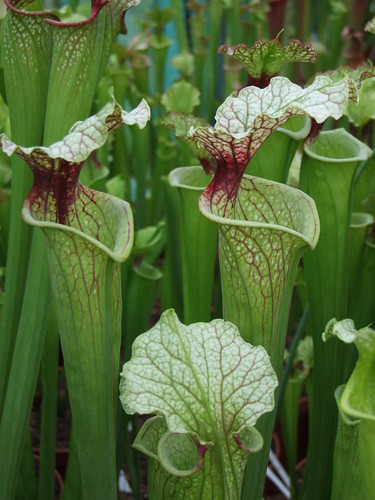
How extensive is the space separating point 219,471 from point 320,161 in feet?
1.33

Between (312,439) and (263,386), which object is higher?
(263,386)

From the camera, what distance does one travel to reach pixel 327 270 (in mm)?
952

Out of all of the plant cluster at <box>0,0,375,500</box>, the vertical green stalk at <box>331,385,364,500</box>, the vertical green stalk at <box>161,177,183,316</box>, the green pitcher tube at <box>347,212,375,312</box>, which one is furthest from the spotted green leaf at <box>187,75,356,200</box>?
the vertical green stalk at <box>161,177,183,316</box>

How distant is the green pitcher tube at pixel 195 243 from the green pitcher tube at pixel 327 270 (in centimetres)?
14

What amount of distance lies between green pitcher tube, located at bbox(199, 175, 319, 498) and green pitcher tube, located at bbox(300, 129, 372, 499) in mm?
148

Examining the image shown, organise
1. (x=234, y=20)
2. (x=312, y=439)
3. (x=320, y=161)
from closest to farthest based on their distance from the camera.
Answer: (x=320, y=161) < (x=312, y=439) < (x=234, y=20)

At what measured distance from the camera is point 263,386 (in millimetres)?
711

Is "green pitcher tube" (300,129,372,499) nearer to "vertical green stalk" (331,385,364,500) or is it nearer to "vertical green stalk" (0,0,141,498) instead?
"vertical green stalk" (331,385,364,500)

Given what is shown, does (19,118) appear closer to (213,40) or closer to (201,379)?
(201,379)

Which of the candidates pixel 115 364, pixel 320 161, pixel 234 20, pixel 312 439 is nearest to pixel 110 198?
pixel 115 364

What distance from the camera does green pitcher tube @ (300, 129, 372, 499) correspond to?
0.92 m

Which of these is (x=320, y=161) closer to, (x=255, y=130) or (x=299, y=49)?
(x=299, y=49)

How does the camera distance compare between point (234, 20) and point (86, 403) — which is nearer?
point (86, 403)

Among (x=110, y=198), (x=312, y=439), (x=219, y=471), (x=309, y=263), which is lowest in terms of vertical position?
(x=312, y=439)
